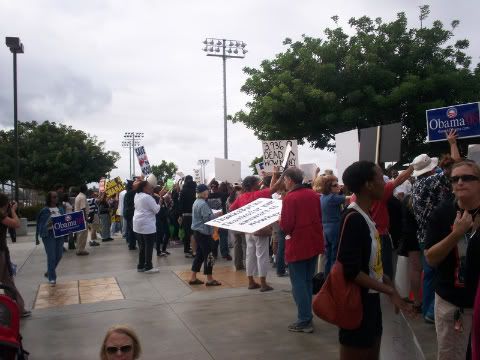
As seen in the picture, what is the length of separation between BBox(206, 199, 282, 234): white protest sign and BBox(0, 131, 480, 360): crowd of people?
324 mm

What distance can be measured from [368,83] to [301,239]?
1584cm

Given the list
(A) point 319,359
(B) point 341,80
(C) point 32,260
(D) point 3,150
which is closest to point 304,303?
(A) point 319,359

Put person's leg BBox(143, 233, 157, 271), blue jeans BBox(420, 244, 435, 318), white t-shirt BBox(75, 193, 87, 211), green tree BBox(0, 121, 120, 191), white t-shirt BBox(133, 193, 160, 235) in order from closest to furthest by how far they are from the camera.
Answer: blue jeans BBox(420, 244, 435, 318) → white t-shirt BBox(133, 193, 160, 235) → person's leg BBox(143, 233, 157, 271) → white t-shirt BBox(75, 193, 87, 211) → green tree BBox(0, 121, 120, 191)

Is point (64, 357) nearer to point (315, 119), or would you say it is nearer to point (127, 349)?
point (127, 349)

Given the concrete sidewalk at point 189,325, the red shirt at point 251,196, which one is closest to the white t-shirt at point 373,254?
the concrete sidewalk at point 189,325

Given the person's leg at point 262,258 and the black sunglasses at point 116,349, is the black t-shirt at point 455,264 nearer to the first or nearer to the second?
the black sunglasses at point 116,349

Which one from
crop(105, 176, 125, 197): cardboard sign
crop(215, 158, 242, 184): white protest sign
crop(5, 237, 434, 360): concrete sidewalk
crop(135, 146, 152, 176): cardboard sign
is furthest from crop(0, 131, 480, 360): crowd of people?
crop(105, 176, 125, 197): cardboard sign

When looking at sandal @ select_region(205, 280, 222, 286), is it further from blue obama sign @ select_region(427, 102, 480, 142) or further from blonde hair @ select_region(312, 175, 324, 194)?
blue obama sign @ select_region(427, 102, 480, 142)

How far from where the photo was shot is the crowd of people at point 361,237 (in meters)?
2.91

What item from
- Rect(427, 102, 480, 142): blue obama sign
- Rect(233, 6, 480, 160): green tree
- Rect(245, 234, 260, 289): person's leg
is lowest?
Rect(245, 234, 260, 289): person's leg

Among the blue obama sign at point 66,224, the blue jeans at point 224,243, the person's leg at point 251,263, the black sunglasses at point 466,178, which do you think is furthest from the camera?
the blue jeans at point 224,243

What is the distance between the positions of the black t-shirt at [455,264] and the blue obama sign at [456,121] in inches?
169

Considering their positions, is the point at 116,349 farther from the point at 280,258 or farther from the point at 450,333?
the point at 280,258

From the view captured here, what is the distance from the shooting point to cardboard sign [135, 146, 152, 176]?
639 inches
